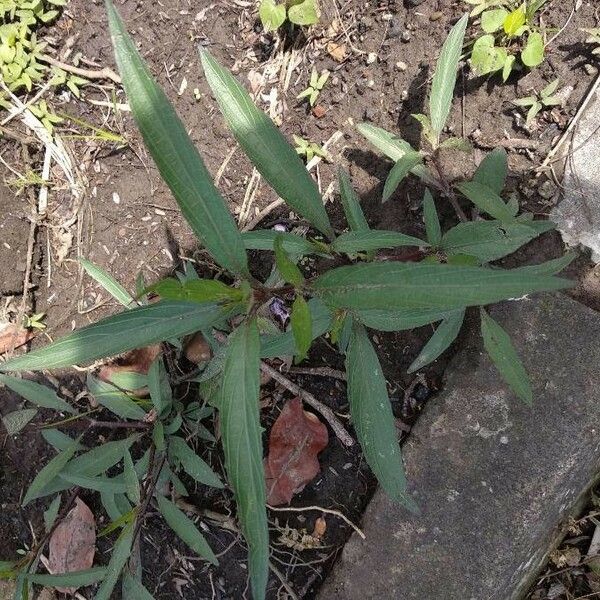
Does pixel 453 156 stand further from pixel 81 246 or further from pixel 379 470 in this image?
pixel 81 246

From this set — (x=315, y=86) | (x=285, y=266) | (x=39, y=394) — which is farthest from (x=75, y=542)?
(x=315, y=86)

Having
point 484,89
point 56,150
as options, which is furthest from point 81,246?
point 484,89

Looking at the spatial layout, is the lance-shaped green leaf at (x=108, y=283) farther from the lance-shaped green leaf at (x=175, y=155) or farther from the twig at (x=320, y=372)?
the lance-shaped green leaf at (x=175, y=155)

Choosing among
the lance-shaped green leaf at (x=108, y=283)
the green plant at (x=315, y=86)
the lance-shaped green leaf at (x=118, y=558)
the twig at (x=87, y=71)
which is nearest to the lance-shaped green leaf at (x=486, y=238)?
the green plant at (x=315, y=86)

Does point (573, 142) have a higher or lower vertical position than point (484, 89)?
lower

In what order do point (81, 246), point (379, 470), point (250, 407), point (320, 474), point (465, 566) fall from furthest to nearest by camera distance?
1. point (81, 246)
2. point (320, 474)
3. point (465, 566)
4. point (379, 470)
5. point (250, 407)

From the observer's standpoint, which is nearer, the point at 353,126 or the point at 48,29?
the point at 353,126
